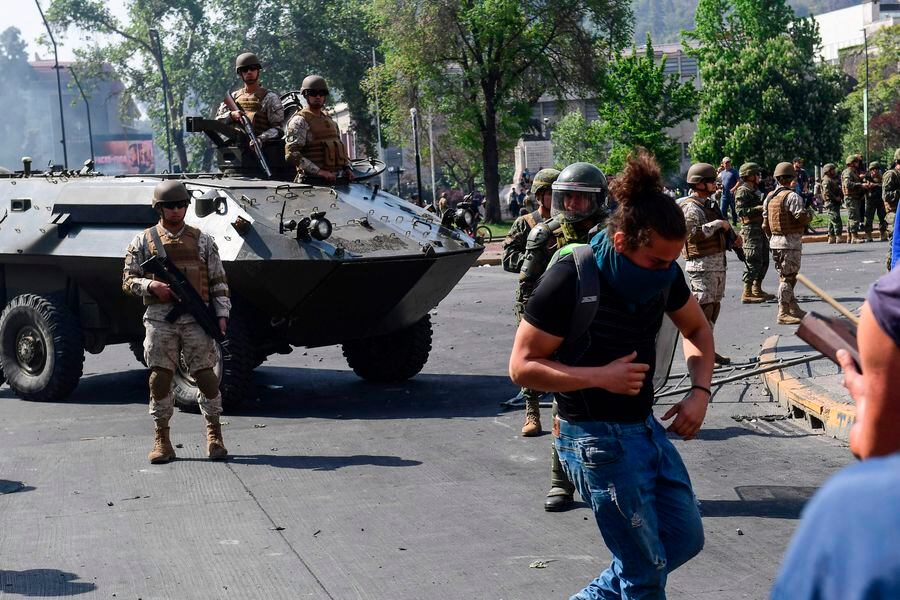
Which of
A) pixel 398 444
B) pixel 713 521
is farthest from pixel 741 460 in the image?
pixel 398 444

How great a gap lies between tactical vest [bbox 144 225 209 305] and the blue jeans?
4834 mm

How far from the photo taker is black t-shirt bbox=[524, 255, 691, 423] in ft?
13.3

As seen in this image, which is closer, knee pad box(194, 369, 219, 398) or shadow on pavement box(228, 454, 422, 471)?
shadow on pavement box(228, 454, 422, 471)

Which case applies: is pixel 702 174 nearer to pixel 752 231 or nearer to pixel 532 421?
pixel 532 421

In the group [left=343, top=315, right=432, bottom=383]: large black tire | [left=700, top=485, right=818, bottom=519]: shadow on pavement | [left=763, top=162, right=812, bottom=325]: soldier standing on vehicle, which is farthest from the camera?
[left=763, top=162, right=812, bottom=325]: soldier standing on vehicle

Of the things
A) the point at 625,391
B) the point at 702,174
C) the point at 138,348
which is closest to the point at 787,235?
the point at 702,174

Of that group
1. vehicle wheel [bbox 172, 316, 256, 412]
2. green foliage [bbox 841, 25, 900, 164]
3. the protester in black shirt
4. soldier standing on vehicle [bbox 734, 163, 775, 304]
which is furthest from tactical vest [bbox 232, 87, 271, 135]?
green foliage [bbox 841, 25, 900, 164]

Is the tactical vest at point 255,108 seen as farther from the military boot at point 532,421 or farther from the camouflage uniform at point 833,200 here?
the camouflage uniform at point 833,200

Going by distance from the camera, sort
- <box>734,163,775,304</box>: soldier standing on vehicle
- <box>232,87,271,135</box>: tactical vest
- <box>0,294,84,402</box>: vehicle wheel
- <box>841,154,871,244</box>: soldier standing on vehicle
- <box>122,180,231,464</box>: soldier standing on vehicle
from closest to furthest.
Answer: <box>122,180,231,464</box>: soldier standing on vehicle → <box>0,294,84,402</box>: vehicle wheel → <box>232,87,271,135</box>: tactical vest → <box>734,163,775,304</box>: soldier standing on vehicle → <box>841,154,871,244</box>: soldier standing on vehicle

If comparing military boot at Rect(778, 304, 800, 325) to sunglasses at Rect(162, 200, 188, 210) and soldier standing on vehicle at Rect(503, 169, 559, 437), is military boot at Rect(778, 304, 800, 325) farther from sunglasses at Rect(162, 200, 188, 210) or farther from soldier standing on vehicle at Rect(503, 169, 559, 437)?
sunglasses at Rect(162, 200, 188, 210)

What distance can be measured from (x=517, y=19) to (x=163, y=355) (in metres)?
34.8

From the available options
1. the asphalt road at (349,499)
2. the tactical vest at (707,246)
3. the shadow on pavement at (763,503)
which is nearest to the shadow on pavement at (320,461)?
the asphalt road at (349,499)

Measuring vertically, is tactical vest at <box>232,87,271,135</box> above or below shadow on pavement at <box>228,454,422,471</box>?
above

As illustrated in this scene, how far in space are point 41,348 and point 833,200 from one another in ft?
57.8
